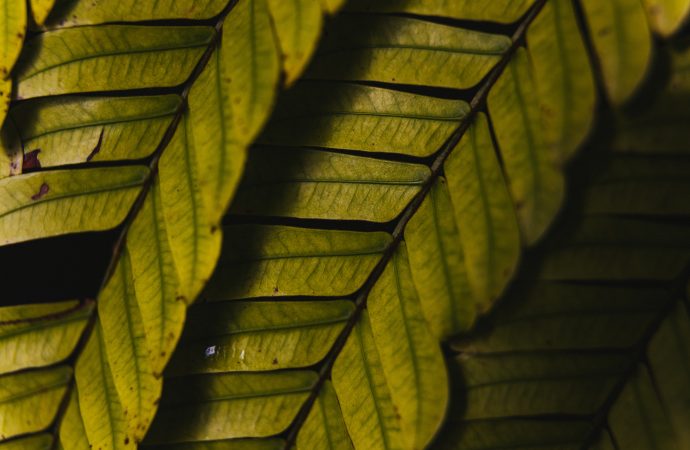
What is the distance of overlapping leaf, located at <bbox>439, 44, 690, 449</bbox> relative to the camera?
40.7 inches

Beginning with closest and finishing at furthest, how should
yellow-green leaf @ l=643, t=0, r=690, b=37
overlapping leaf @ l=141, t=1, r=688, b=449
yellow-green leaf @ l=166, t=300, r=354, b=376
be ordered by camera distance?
yellow-green leaf @ l=643, t=0, r=690, b=37 < overlapping leaf @ l=141, t=1, r=688, b=449 < yellow-green leaf @ l=166, t=300, r=354, b=376

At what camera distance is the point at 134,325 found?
1.04m

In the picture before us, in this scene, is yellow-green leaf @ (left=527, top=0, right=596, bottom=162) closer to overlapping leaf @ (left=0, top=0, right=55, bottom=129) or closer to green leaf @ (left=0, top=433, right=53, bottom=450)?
overlapping leaf @ (left=0, top=0, right=55, bottom=129)

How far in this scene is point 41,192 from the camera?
105 centimetres

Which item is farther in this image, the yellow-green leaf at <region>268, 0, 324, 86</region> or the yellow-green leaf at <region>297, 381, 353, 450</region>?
the yellow-green leaf at <region>297, 381, 353, 450</region>

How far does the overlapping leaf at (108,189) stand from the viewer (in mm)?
999

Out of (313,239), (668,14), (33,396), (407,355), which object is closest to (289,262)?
(313,239)

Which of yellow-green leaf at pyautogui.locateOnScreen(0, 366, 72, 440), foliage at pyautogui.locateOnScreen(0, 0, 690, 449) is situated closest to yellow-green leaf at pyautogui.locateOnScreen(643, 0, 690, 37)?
foliage at pyautogui.locateOnScreen(0, 0, 690, 449)

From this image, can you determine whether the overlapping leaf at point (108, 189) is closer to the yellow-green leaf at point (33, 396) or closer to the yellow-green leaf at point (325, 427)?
the yellow-green leaf at point (33, 396)

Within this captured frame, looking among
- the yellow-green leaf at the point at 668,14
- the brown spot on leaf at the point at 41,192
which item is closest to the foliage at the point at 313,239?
the brown spot on leaf at the point at 41,192

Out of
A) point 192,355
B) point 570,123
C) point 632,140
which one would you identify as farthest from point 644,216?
point 192,355

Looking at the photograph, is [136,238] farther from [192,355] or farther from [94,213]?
[192,355]

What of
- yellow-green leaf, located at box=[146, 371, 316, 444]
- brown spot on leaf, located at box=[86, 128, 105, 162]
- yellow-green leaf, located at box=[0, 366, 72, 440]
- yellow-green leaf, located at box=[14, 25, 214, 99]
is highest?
yellow-green leaf, located at box=[14, 25, 214, 99]

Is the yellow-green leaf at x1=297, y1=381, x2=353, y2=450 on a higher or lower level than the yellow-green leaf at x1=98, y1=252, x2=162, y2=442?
lower
